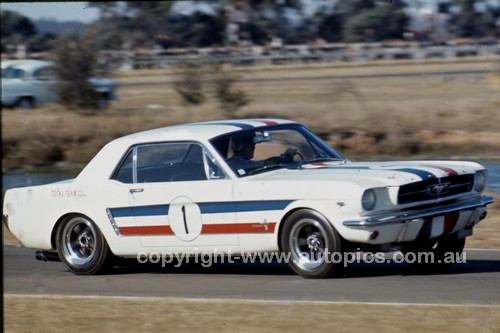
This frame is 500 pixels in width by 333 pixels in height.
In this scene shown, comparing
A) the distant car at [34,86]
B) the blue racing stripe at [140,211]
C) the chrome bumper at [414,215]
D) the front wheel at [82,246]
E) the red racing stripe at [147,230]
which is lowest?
the front wheel at [82,246]

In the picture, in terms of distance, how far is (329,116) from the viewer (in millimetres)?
26359

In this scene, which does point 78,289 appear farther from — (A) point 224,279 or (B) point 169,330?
(B) point 169,330

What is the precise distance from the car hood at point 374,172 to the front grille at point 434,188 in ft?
0.17

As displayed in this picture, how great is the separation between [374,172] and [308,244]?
846mm

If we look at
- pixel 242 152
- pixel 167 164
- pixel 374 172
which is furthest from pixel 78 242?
pixel 374 172

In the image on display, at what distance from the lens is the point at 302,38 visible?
29656 millimetres

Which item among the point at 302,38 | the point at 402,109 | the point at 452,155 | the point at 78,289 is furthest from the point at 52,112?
the point at 78,289

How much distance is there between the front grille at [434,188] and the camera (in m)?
8.01

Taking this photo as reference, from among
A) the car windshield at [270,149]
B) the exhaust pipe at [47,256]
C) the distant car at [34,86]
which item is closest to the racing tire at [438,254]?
the car windshield at [270,149]

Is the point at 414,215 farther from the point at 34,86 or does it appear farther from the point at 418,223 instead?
the point at 34,86

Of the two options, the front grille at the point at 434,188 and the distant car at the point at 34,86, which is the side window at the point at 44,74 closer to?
the distant car at the point at 34,86

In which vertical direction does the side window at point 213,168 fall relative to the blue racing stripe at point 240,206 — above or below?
above

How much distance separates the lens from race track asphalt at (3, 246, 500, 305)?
25.0 ft

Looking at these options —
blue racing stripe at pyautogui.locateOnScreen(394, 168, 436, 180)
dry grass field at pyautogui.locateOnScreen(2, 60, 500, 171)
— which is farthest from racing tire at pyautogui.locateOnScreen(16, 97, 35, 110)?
blue racing stripe at pyautogui.locateOnScreen(394, 168, 436, 180)
